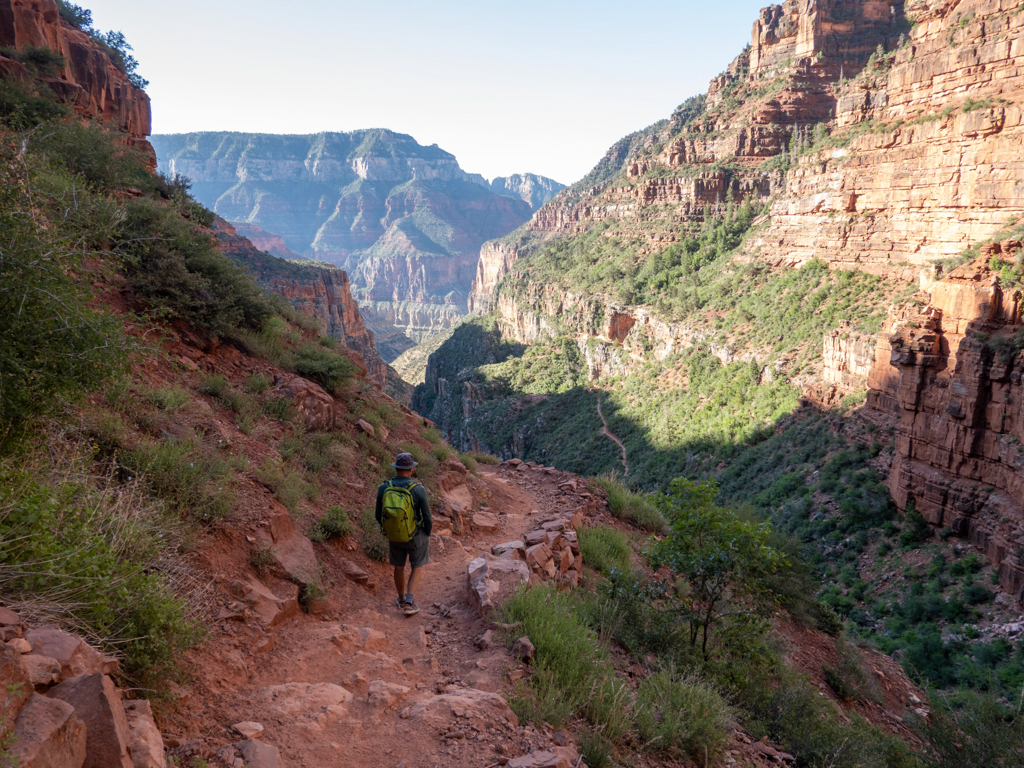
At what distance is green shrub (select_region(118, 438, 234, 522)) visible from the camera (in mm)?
5191

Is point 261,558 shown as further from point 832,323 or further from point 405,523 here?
point 832,323

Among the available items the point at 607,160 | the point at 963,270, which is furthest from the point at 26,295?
the point at 607,160


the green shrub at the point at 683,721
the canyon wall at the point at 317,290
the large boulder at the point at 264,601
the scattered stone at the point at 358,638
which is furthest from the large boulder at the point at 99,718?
the canyon wall at the point at 317,290

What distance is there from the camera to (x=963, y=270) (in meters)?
16.6

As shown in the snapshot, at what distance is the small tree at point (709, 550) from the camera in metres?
6.69

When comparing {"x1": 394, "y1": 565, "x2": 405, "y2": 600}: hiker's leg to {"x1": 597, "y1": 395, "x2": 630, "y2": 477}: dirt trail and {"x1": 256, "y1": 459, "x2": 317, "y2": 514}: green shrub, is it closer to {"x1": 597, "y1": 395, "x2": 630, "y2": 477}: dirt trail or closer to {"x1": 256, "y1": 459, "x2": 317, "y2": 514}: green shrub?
{"x1": 256, "y1": 459, "x2": 317, "y2": 514}: green shrub

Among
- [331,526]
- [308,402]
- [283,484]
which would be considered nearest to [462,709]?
[331,526]

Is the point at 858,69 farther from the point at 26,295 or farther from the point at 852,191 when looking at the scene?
the point at 26,295

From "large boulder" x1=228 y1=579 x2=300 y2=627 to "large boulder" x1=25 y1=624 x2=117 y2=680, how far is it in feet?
6.71

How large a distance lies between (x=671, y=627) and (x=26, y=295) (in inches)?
304

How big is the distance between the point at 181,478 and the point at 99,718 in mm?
3188

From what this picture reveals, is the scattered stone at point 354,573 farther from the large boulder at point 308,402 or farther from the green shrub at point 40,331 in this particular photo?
the green shrub at point 40,331

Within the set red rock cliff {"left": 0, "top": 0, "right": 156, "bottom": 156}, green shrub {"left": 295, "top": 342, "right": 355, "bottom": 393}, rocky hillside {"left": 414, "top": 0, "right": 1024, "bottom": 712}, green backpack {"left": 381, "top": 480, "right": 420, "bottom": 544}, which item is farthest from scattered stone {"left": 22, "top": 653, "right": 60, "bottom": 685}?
rocky hillside {"left": 414, "top": 0, "right": 1024, "bottom": 712}

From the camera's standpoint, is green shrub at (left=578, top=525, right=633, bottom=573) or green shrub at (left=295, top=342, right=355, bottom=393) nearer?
green shrub at (left=578, top=525, right=633, bottom=573)
